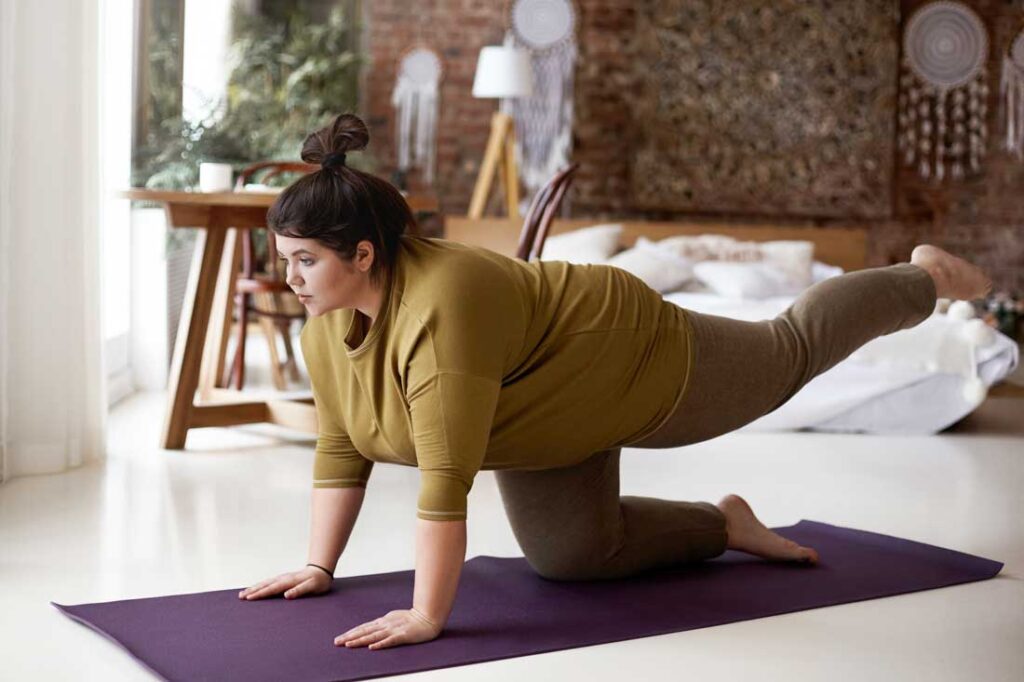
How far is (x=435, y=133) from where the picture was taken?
8.04 metres

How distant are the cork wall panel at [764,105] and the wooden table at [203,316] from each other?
13.7 feet

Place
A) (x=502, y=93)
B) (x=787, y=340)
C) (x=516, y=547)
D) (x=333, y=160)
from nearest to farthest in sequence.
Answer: (x=333, y=160), (x=787, y=340), (x=516, y=547), (x=502, y=93)

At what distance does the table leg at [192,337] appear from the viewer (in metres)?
3.89

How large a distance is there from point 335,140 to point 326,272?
0.76ft

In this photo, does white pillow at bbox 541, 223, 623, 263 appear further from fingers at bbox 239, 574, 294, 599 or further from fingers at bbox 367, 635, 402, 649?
fingers at bbox 367, 635, 402, 649

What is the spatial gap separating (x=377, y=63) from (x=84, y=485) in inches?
201

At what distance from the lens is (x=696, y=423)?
235 centimetres

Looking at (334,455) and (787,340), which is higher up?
(787,340)

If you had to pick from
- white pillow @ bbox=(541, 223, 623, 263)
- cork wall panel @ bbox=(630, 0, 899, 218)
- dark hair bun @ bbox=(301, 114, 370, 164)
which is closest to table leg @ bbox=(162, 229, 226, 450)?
dark hair bun @ bbox=(301, 114, 370, 164)

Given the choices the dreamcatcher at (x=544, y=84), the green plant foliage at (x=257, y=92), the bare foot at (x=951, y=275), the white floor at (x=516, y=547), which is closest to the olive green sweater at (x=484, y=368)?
the white floor at (x=516, y=547)

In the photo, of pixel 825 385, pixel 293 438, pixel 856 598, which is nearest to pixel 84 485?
pixel 293 438

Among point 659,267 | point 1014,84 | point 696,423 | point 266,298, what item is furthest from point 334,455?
point 1014,84

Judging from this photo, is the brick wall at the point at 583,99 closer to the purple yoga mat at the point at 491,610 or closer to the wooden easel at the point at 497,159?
the wooden easel at the point at 497,159

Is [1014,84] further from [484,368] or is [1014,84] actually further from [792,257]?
[484,368]
